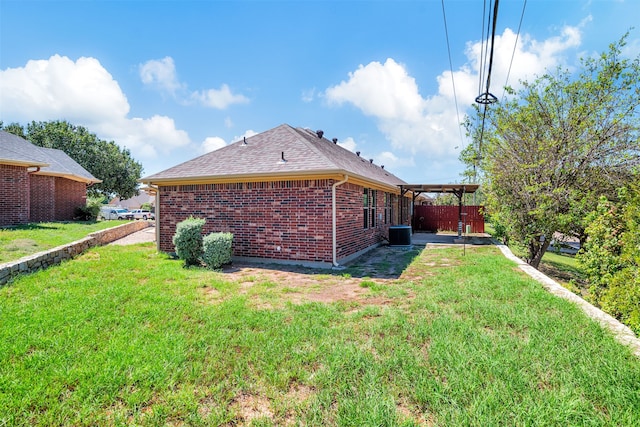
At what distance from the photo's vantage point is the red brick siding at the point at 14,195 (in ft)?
41.9

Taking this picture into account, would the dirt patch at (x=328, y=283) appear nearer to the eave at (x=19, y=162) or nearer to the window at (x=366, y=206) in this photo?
the window at (x=366, y=206)

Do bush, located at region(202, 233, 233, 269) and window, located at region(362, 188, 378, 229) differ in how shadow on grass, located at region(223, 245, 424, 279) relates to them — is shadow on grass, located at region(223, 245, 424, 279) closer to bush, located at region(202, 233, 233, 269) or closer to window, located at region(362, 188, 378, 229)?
bush, located at region(202, 233, 233, 269)

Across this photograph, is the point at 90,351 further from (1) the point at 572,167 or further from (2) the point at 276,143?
(1) the point at 572,167

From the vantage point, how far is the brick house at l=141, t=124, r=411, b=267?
8117 millimetres

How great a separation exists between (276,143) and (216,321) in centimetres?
745

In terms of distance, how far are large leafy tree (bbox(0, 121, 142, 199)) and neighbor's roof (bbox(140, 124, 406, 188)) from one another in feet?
93.3

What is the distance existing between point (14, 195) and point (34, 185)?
374cm

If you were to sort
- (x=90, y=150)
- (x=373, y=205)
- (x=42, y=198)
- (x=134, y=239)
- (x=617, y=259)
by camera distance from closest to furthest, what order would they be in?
1. (x=617, y=259)
2. (x=373, y=205)
3. (x=134, y=239)
4. (x=42, y=198)
5. (x=90, y=150)

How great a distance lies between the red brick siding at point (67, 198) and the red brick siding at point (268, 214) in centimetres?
1300

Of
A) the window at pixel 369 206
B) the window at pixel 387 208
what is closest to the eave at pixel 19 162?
the window at pixel 369 206

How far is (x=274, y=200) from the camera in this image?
864cm

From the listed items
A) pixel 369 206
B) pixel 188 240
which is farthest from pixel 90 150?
pixel 369 206

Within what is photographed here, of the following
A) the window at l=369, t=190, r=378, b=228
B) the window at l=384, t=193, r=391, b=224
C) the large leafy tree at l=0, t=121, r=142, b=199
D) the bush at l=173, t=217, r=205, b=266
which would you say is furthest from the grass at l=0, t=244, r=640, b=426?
the large leafy tree at l=0, t=121, r=142, b=199

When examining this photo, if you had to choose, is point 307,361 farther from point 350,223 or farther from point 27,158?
point 27,158
